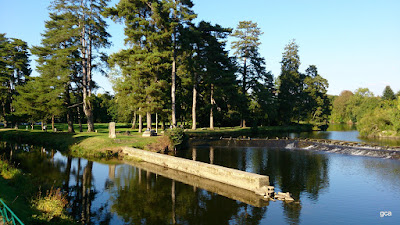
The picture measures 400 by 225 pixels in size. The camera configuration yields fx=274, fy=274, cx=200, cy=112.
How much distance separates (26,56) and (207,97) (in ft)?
118

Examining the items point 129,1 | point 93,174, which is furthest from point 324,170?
point 129,1

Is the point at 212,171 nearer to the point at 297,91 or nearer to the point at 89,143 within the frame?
the point at 89,143

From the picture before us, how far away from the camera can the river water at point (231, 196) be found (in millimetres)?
12219

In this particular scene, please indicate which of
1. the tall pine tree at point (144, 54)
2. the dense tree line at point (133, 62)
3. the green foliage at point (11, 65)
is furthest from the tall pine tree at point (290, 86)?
the green foliage at point (11, 65)

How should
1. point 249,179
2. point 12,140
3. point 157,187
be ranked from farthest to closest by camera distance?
point 12,140 → point 157,187 → point 249,179

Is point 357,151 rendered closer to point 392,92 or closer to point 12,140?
point 12,140

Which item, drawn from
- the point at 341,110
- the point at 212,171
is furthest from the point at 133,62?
the point at 341,110

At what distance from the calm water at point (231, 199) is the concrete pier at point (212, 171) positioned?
1.29 metres

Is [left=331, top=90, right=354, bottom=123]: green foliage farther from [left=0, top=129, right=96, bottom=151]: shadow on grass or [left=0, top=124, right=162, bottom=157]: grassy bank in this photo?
[left=0, top=129, right=96, bottom=151]: shadow on grass

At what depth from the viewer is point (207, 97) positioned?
171ft

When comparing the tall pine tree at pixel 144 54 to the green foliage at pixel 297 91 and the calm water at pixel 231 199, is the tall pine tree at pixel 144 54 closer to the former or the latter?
the calm water at pixel 231 199

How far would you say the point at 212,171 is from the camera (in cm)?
1839

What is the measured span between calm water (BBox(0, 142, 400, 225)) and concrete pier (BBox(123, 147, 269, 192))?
4.24 ft

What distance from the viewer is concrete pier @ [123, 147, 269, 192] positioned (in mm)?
15547
